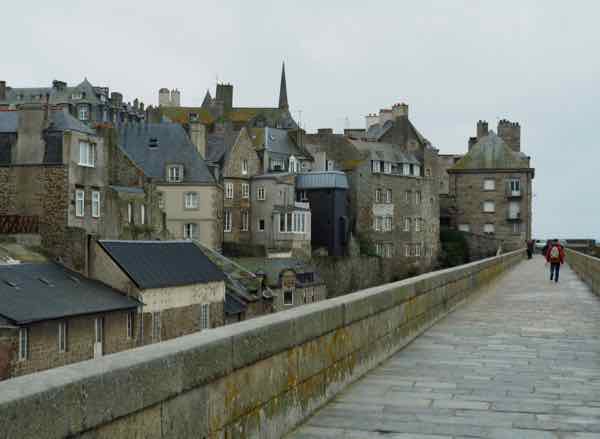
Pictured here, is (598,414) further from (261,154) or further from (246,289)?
(261,154)

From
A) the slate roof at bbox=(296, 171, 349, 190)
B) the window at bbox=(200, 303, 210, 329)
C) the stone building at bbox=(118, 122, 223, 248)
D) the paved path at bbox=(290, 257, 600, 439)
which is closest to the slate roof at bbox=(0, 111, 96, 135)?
the stone building at bbox=(118, 122, 223, 248)

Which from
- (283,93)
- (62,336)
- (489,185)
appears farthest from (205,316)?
(283,93)

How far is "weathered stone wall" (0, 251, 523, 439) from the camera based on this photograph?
12.4ft

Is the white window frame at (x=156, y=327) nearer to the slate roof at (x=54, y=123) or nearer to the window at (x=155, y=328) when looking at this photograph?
the window at (x=155, y=328)

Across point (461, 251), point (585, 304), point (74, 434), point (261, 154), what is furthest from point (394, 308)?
point (461, 251)

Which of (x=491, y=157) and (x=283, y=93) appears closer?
(x=491, y=157)

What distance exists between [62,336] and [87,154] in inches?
879

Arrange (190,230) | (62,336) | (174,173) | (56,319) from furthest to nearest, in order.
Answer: (174,173), (190,230), (62,336), (56,319)

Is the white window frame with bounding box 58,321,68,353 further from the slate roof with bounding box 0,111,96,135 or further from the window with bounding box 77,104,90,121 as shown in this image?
the window with bounding box 77,104,90,121

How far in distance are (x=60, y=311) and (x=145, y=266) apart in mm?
10202

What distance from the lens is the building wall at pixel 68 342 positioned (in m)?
31.0

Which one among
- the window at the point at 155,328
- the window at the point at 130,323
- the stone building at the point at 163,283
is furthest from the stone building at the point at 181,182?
the window at the point at 130,323

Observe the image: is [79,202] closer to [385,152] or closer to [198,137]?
[198,137]

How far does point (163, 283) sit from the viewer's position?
43406mm
